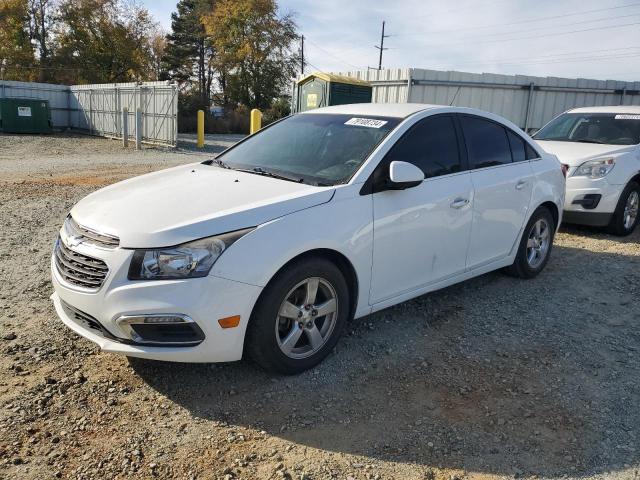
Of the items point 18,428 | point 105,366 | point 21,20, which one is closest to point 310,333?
point 105,366

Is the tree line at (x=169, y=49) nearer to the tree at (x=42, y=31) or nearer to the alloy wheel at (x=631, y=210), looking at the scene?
the tree at (x=42, y=31)

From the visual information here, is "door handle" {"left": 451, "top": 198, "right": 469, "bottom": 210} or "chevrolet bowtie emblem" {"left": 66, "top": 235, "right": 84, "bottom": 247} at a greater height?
"door handle" {"left": 451, "top": 198, "right": 469, "bottom": 210}

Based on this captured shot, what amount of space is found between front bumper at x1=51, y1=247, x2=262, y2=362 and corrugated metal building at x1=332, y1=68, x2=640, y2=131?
10811 mm

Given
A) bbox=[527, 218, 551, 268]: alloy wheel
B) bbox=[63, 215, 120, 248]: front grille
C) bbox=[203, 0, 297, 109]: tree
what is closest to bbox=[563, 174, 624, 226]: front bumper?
bbox=[527, 218, 551, 268]: alloy wheel

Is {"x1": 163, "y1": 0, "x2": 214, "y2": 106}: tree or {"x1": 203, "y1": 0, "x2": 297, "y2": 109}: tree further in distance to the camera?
{"x1": 163, "y1": 0, "x2": 214, "y2": 106}: tree

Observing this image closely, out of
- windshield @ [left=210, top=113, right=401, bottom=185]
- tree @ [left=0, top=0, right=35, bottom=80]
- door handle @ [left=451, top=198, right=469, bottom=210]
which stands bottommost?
door handle @ [left=451, top=198, right=469, bottom=210]

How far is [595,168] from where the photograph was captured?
23.9 ft

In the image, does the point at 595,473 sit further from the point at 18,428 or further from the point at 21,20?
the point at 21,20

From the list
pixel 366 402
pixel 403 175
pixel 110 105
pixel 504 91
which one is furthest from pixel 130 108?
pixel 366 402

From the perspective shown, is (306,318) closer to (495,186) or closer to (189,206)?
(189,206)

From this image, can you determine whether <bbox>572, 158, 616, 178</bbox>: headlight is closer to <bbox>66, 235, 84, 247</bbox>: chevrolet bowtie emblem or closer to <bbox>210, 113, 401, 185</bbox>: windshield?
<bbox>210, 113, 401, 185</bbox>: windshield

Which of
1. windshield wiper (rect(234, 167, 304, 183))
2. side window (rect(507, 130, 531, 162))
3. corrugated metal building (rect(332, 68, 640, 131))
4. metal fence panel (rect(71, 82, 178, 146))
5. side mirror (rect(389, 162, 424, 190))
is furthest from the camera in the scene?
metal fence panel (rect(71, 82, 178, 146))

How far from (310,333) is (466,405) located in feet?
3.41

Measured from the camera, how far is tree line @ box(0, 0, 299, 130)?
Answer: 43.5 m
